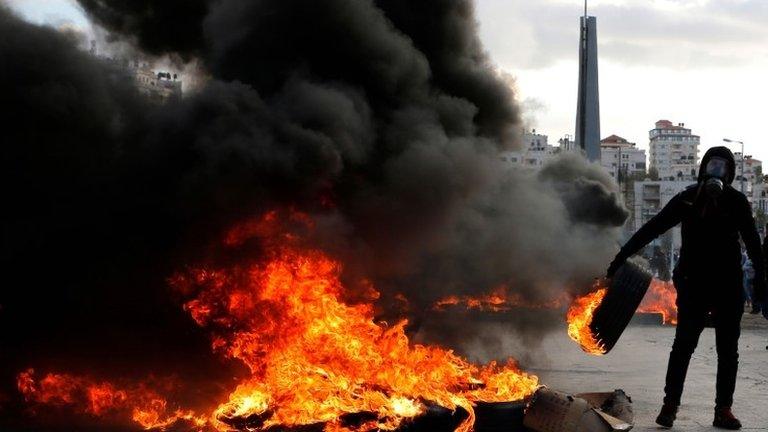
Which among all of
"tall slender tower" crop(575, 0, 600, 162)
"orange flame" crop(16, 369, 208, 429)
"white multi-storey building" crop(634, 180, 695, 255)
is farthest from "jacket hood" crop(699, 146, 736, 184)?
"white multi-storey building" crop(634, 180, 695, 255)

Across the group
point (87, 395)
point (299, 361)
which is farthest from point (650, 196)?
point (299, 361)

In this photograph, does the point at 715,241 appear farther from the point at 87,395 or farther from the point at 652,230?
the point at 87,395

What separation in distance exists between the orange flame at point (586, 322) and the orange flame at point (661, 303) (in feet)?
32.4

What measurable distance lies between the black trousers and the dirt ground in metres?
0.26

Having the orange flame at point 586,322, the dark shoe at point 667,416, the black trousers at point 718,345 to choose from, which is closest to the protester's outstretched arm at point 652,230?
the orange flame at point 586,322

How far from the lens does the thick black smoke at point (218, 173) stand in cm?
673

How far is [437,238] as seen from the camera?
7539mm

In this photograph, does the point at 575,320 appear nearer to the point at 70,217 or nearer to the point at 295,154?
the point at 295,154

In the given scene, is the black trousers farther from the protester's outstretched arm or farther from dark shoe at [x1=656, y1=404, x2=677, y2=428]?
the protester's outstretched arm

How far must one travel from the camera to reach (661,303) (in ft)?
58.3

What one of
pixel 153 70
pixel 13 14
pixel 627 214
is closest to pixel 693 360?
pixel 627 214

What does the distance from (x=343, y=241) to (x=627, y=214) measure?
213 inches

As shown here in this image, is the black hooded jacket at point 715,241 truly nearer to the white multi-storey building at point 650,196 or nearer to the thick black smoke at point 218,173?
the thick black smoke at point 218,173

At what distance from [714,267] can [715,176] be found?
64cm
